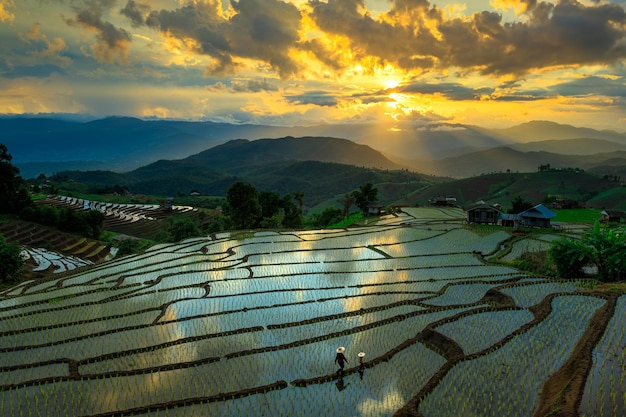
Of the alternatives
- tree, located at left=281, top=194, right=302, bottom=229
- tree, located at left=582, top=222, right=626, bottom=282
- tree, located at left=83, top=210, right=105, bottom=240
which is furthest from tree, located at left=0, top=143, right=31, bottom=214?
tree, located at left=582, top=222, right=626, bottom=282

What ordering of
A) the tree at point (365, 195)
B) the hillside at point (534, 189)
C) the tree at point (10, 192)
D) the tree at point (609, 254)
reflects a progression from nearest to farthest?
the tree at point (609, 254) < the tree at point (10, 192) < the tree at point (365, 195) < the hillside at point (534, 189)

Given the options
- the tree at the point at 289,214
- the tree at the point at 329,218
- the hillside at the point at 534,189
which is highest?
the tree at the point at 289,214

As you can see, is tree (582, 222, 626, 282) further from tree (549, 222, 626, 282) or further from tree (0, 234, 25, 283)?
tree (0, 234, 25, 283)

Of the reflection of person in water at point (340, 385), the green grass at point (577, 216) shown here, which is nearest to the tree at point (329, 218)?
the green grass at point (577, 216)

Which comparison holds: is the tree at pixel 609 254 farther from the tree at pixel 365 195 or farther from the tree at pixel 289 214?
the tree at pixel 289 214

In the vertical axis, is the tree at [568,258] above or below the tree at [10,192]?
below

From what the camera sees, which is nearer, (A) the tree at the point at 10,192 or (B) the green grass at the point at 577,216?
(B) the green grass at the point at 577,216

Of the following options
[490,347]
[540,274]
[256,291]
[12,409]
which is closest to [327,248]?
[256,291]
